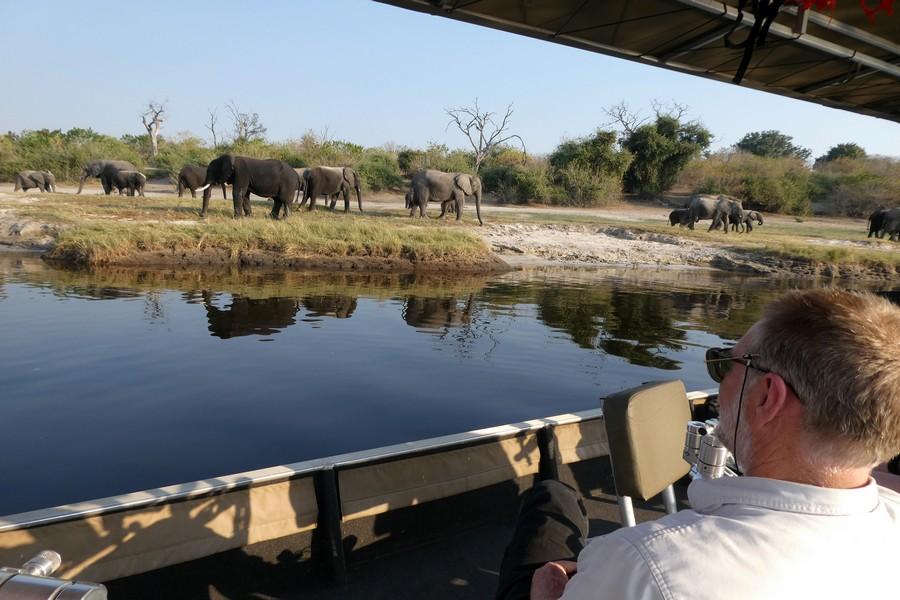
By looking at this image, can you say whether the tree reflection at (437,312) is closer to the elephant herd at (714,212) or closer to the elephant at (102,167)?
the elephant herd at (714,212)

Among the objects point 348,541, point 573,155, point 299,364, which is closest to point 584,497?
point 348,541

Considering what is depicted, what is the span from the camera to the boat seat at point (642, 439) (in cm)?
213

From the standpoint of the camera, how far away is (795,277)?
819 inches

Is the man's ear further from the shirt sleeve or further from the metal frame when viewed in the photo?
the metal frame

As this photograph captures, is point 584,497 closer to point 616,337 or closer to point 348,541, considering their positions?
point 348,541

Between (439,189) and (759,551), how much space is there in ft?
82.1

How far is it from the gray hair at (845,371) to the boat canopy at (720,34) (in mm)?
2273

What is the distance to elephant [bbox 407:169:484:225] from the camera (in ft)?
82.9

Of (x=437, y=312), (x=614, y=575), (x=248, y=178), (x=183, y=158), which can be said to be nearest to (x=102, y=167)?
(x=183, y=158)

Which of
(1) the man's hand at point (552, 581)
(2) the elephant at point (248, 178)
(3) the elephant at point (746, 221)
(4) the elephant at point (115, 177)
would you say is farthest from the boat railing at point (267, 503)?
(3) the elephant at point (746, 221)

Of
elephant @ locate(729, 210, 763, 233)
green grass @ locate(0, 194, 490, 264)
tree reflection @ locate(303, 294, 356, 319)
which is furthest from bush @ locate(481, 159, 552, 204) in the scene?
tree reflection @ locate(303, 294, 356, 319)

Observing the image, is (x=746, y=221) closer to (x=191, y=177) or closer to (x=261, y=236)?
(x=261, y=236)

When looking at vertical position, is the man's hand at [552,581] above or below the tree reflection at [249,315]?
above

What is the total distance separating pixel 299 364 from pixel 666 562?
22.5ft
